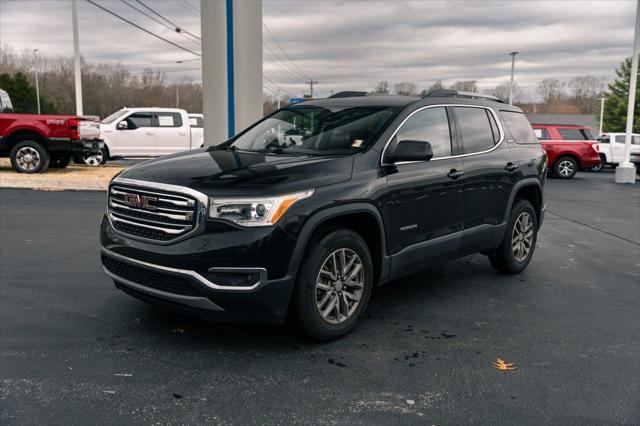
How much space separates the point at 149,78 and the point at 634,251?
86.6 metres

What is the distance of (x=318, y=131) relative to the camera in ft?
16.9

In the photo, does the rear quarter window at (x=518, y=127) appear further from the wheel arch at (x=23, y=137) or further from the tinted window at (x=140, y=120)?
the tinted window at (x=140, y=120)

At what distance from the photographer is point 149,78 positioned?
8706 centimetres

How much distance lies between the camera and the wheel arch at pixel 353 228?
3.98 metres

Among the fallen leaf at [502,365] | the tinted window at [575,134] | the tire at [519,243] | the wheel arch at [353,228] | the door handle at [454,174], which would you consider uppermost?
the tinted window at [575,134]

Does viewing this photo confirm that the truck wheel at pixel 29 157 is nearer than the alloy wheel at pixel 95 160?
Yes

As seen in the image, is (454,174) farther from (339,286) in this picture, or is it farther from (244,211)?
(244,211)

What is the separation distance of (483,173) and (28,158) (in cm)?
1214

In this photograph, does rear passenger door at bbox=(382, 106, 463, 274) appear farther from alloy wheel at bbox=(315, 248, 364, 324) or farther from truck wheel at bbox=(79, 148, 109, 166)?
truck wheel at bbox=(79, 148, 109, 166)

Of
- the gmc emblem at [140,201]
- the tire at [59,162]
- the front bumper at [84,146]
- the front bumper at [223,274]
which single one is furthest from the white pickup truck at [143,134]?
the front bumper at [223,274]

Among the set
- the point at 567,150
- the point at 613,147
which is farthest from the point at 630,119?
the point at 613,147

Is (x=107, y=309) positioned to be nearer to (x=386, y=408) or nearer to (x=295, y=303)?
(x=295, y=303)

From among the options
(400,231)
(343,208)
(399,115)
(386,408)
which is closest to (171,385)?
(386,408)

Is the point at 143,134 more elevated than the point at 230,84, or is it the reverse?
the point at 230,84
